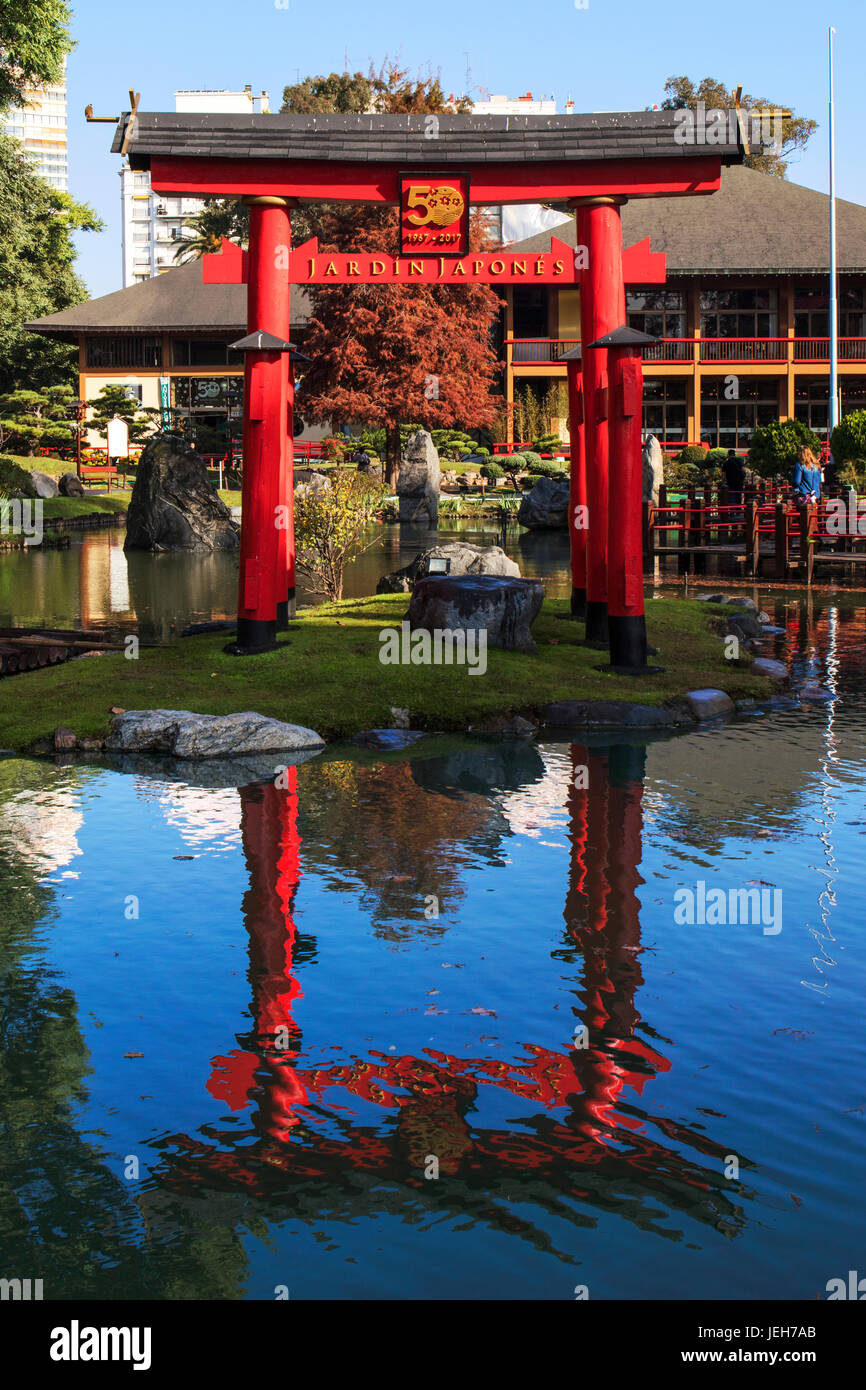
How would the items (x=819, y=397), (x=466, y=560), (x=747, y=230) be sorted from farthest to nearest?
(x=819, y=397)
(x=747, y=230)
(x=466, y=560)

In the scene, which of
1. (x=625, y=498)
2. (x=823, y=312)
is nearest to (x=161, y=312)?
(x=823, y=312)

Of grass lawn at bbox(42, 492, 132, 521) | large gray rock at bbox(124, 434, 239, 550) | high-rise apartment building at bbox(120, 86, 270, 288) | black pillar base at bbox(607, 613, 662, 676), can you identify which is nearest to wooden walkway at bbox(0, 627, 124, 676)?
black pillar base at bbox(607, 613, 662, 676)

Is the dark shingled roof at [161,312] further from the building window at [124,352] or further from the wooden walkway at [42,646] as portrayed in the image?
the wooden walkway at [42,646]

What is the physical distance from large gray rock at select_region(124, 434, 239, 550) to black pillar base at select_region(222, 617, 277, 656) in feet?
67.4

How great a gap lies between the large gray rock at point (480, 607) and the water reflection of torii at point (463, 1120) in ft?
24.6

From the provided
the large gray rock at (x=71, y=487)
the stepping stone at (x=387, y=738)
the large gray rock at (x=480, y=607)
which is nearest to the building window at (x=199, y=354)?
the large gray rock at (x=71, y=487)

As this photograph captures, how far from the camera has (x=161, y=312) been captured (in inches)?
2287

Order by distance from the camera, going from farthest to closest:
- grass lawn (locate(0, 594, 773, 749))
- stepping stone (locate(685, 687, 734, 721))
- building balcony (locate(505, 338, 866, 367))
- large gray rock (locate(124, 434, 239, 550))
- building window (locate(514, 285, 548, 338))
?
building window (locate(514, 285, 548, 338)) < building balcony (locate(505, 338, 866, 367)) < large gray rock (locate(124, 434, 239, 550)) < stepping stone (locate(685, 687, 734, 721)) < grass lawn (locate(0, 594, 773, 749))

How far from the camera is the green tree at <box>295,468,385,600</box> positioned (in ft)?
66.3

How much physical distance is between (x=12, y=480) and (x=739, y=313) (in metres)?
29.6

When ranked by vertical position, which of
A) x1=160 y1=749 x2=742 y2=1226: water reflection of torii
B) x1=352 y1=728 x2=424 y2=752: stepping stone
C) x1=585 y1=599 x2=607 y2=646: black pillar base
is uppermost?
x1=585 y1=599 x2=607 y2=646: black pillar base

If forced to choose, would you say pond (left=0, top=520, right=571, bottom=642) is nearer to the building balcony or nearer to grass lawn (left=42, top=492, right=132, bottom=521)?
grass lawn (left=42, top=492, right=132, bottom=521)

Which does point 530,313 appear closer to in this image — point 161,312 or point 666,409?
point 666,409
